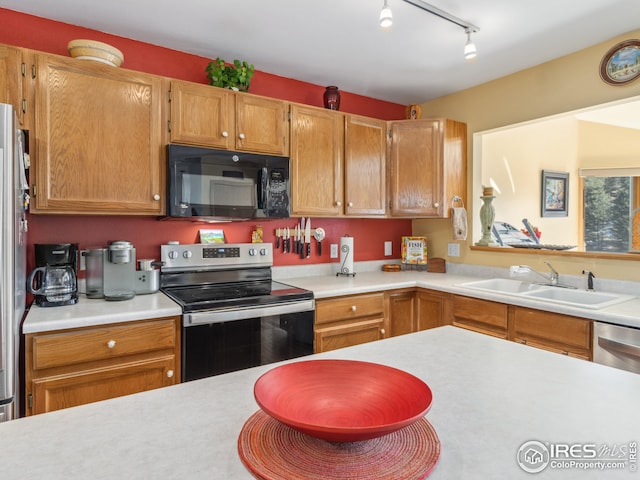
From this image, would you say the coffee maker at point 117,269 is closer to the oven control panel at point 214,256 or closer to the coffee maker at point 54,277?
the coffee maker at point 54,277

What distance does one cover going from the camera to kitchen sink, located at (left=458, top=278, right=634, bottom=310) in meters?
2.15

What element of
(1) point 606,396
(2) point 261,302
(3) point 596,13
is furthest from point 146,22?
(1) point 606,396

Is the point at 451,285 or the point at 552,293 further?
the point at 451,285

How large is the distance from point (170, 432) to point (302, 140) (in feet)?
7.51

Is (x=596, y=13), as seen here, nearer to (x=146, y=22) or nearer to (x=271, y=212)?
(x=271, y=212)

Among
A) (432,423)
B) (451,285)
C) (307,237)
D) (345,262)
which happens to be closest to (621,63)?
(451,285)

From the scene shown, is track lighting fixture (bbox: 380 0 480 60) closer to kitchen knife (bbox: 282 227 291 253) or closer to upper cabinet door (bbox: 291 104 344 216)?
upper cabinet door (bbox: 291 104 344 216)

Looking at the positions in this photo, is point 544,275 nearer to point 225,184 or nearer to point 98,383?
point 225,184

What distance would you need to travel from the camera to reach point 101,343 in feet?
5.84

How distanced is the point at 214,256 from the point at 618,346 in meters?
2.31

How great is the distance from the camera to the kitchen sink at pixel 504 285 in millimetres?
2715

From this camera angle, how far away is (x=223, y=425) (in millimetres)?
765

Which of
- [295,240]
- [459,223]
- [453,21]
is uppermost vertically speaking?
[453,21]

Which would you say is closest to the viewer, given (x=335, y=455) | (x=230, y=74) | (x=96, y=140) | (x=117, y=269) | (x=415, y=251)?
(x=335, y=455)
